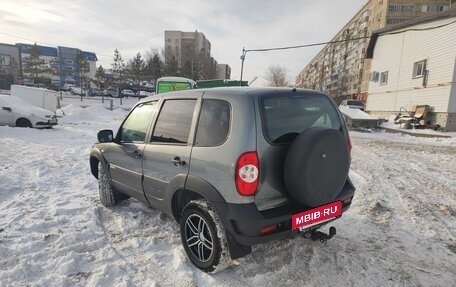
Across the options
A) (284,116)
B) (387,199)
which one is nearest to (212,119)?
(284,116)

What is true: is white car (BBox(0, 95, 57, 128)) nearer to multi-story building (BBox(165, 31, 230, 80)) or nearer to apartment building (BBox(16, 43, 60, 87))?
apartment building (BBox(16, 43, 60, 87))

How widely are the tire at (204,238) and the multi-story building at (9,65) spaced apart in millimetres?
64058

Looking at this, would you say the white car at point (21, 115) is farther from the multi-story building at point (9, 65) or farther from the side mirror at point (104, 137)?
the multi-story building at point (9, 65)

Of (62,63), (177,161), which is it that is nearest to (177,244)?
(177,161)

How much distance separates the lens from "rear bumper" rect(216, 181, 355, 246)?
265cm

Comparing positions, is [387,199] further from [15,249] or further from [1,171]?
[1,171]

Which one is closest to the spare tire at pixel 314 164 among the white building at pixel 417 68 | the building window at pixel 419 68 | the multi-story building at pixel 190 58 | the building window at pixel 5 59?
the white building at pixel 417 68

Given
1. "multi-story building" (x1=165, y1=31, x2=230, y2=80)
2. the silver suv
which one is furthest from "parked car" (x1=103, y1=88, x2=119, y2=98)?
the silver suv

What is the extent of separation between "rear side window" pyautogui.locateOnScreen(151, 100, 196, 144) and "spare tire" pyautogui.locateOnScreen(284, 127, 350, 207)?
1.14 meters

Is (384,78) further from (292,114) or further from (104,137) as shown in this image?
(104,137)

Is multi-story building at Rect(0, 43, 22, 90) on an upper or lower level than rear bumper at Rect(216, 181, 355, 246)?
upper

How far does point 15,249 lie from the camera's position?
134 inches

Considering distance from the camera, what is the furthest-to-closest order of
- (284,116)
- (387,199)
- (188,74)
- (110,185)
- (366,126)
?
1. (188,74)
2. (366,126)
3. (387,199)
4. (110,185)
5. (284,116)

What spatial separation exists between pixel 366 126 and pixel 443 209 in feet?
44.8
